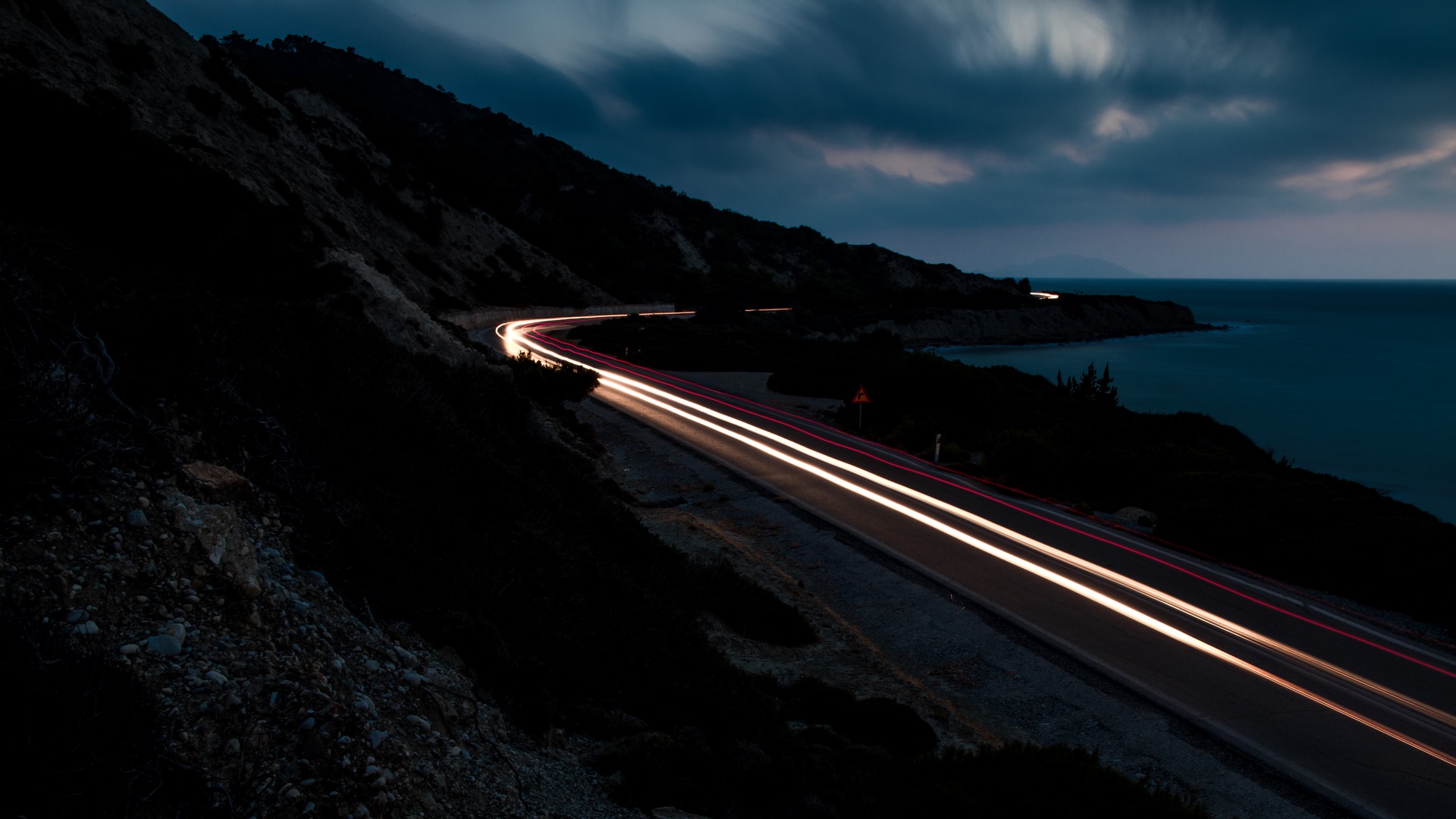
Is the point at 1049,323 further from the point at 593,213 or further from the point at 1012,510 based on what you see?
the point at 1012,510

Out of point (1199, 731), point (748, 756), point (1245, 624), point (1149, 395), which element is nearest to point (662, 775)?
point (748, 756)

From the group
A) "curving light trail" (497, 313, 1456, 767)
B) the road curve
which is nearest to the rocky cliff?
"curving light trail" (497, 313, 1456, 767)

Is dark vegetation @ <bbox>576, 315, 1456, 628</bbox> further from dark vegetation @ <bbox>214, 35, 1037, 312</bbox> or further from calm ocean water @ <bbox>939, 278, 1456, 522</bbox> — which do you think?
dark vegetation @ <bbox>214, 35, 1037, 312</bbox>

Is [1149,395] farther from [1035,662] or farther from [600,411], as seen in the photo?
[1035,662]

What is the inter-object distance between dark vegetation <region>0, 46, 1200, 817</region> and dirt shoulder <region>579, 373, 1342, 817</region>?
3.13 feet

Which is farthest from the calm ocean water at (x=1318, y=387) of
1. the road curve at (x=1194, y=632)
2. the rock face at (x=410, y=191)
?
the road curve at (x=1194, y=632)

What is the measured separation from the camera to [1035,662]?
9.29m

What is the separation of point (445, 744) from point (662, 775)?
142 cm

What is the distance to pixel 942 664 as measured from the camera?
9.38 meters

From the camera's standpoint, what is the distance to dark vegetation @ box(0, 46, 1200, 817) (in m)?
4.19

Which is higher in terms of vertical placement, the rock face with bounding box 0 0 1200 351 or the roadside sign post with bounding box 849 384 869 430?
the rock face with bounding box 0 0 1200 351

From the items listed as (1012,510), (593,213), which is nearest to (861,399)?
(1012,510)

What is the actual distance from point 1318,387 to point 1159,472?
6466 cm

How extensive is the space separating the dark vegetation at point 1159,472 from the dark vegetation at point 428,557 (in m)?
9.30
